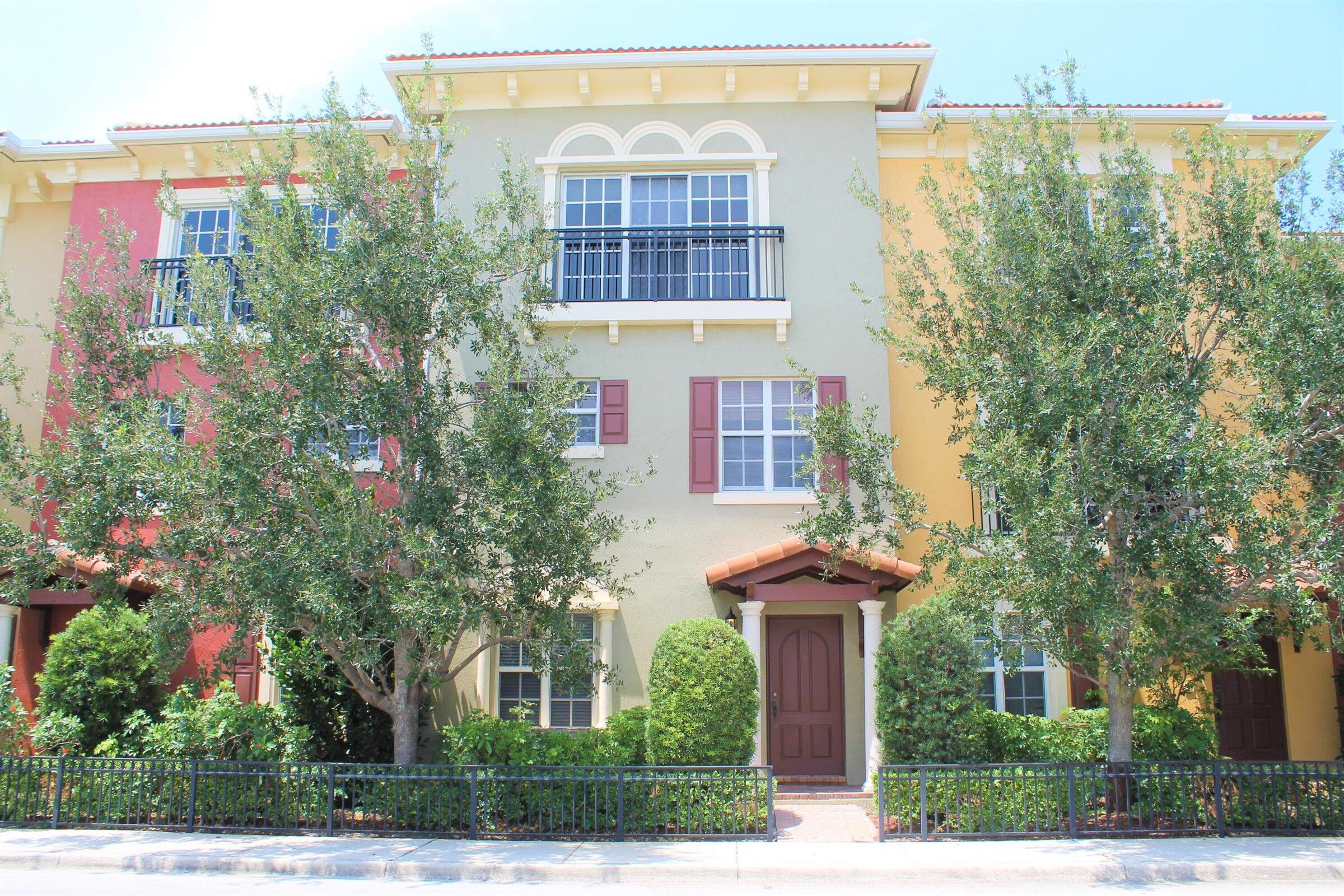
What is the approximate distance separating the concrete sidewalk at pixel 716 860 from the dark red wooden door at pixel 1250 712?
14.5ft

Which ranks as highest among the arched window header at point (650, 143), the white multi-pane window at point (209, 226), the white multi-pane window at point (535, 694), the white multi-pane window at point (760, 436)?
the arched window header at point (650, 143)

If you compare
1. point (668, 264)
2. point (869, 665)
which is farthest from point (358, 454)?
point (869, 665)

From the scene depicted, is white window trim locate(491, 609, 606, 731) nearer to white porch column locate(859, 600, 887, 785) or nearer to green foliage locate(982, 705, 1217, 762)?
white porch column locate(859, 600, 887, 785)

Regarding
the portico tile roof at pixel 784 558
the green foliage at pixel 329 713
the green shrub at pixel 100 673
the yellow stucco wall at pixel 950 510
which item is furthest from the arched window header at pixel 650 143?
the green shrub at pixel 100 673

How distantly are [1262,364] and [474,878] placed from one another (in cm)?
890

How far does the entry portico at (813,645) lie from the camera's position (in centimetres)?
1240

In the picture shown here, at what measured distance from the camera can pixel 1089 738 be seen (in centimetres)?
1144

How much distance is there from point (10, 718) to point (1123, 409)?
12.6 m

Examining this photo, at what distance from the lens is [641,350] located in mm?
14086

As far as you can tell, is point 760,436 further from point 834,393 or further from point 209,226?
point 209,226

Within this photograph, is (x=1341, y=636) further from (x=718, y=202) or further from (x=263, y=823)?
(x=263, y=823)

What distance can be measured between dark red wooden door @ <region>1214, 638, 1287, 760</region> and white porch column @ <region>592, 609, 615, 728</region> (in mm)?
8215

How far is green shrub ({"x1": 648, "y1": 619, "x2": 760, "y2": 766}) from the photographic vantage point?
10773 millimetres

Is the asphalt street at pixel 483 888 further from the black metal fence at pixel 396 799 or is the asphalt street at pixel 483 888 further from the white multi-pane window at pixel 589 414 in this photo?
the white multi-pane window at pixel 589 414
